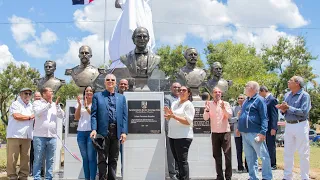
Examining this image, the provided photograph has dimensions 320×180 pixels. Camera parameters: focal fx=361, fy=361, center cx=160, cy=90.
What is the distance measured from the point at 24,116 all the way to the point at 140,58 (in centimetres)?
260

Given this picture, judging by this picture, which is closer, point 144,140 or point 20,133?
point 144,140

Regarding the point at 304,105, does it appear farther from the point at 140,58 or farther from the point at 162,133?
the point at 140,58

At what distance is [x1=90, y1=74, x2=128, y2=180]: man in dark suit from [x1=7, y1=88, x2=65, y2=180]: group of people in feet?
4.29

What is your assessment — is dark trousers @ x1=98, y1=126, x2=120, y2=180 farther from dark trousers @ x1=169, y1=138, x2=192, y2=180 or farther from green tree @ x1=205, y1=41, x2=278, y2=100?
green tree @ x1=205, y1=41, x2=278, y2=100

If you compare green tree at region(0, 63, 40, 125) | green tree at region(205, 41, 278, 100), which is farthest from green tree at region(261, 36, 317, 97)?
green tree at region(0, 63, 40, 125)

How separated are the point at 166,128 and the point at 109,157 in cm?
152

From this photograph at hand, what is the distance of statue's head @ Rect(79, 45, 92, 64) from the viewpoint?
8273 mm

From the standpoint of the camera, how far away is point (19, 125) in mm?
6375

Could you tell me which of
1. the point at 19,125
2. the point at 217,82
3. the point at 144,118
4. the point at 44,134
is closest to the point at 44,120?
the point at 44,134

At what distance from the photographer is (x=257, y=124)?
18.7ft

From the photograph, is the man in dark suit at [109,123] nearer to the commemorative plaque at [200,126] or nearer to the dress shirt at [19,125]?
the dress shirt at [19,125]

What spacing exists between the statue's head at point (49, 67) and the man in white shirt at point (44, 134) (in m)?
2.30

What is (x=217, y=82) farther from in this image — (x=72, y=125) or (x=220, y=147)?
(x=72, y=125)

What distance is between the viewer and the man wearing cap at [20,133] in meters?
6.35
